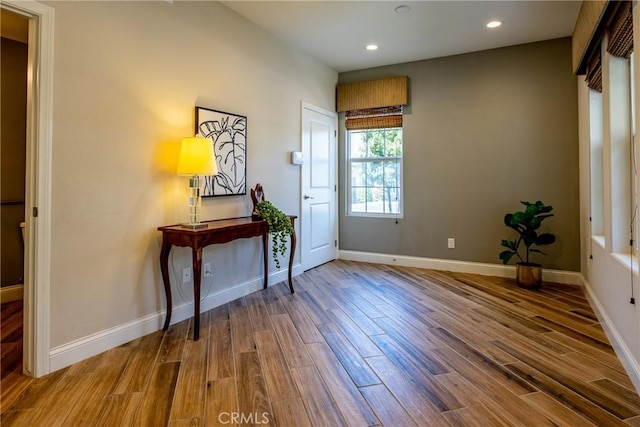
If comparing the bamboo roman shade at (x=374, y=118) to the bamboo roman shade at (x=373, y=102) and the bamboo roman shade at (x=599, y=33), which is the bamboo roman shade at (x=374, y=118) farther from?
the bamboo roman shade at (x=599, y=33)

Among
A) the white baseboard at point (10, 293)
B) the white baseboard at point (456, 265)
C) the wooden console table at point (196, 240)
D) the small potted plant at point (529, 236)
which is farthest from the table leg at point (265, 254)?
the small potted plant at point (529, 236)

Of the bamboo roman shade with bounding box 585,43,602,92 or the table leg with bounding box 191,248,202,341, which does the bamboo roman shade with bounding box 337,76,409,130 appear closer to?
the bamboo roman shade with bounding box 585,43,602,92

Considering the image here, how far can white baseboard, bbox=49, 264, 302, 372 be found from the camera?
211 centimetres

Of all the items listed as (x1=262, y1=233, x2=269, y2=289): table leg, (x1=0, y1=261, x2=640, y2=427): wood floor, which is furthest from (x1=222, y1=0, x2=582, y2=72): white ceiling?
(x1=0, y1=261, x2=640, y2=427): wood floor

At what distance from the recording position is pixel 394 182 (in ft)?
16.0

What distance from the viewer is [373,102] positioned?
15.8ft

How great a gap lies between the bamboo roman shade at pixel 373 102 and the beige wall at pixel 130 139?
1.74 metres

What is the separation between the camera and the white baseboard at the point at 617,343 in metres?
1.92

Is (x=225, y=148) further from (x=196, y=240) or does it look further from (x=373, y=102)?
(x=373, y=102)

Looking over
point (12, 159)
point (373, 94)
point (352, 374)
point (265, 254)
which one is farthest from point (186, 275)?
point (373, 94)

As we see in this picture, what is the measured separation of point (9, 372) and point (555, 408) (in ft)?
9.37

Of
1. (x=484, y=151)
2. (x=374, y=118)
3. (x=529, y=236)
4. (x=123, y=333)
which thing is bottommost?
(x=123, y=333)

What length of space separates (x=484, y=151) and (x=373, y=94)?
62.4 inches

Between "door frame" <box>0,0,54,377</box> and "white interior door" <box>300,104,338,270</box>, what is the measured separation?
269 cm
